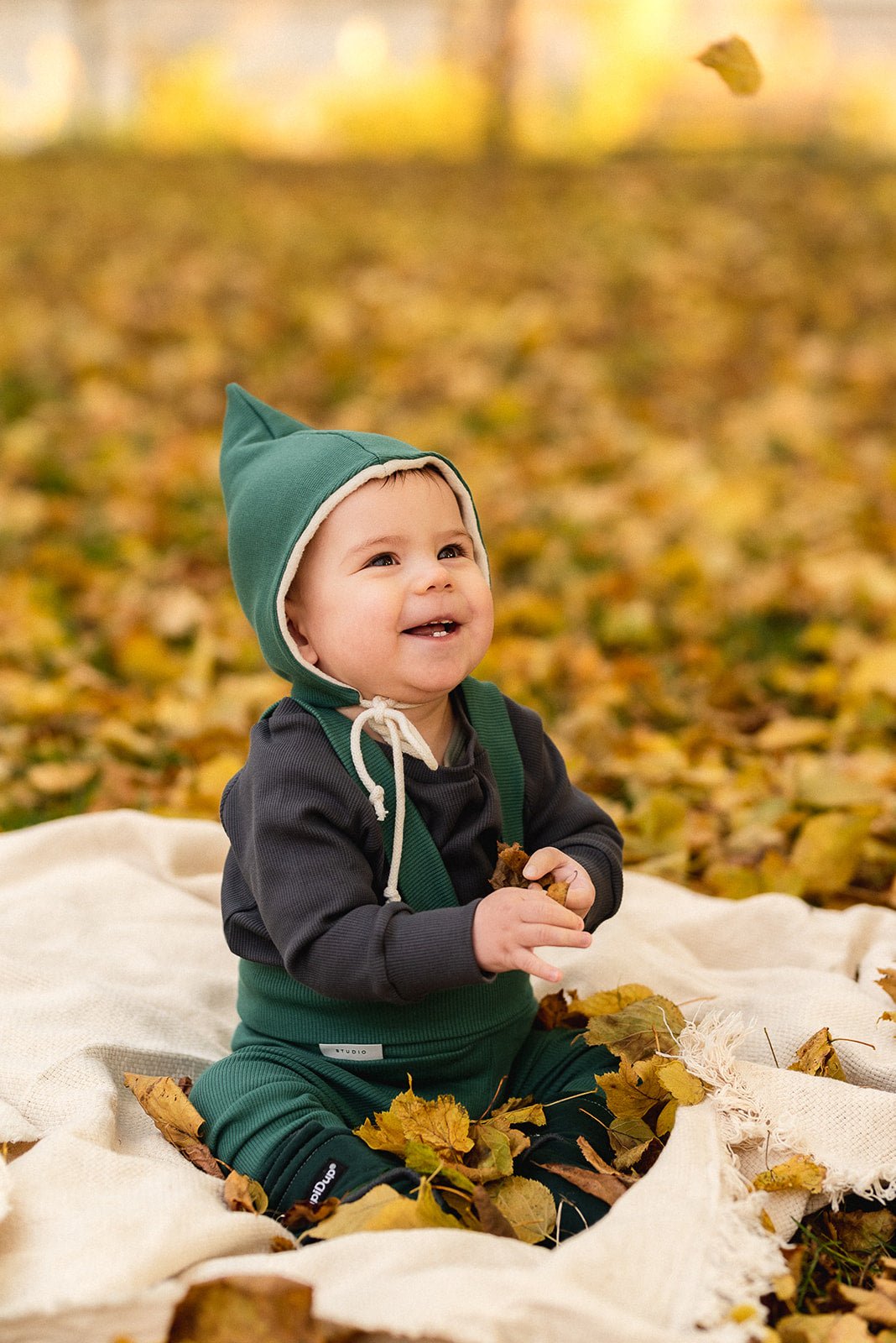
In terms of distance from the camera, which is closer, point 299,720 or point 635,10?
point 299,720

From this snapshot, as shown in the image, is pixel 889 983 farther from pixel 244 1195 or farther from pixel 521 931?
pixel 244 1195

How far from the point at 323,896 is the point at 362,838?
118 millimetres

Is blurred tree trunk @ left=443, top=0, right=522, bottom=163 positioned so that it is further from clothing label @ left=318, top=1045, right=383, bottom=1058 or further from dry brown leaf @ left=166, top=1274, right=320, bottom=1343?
dry brown leaf @ left=166, top=1274, right=320, bottom=1343

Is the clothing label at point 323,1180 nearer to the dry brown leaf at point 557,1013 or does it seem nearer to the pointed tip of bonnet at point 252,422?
the dry brown leaf at point 557,1013

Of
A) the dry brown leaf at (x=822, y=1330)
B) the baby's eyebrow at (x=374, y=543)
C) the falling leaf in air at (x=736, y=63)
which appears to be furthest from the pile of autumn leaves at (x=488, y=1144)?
the falling leaf in air at (x=736, y=63)

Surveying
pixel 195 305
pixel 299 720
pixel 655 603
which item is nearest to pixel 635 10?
pixel 195 305

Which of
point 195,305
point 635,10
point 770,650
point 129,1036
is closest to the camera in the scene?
point 129,1036

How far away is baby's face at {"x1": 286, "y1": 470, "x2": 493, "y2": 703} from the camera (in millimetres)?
1705

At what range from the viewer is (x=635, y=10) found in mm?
13008

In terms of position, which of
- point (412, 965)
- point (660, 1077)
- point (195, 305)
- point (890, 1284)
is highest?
point (195, 305)

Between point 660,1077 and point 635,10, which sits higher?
point 635,10

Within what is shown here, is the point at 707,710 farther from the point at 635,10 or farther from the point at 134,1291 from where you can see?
the point at 635,10

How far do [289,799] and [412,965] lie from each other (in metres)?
0.25

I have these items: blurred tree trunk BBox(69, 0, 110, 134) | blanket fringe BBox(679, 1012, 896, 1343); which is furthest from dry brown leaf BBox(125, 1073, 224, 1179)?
blurred tree trunk BBox(69, 0, 110, 134)
